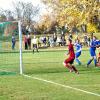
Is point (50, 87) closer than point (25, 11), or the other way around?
point (50, 87)

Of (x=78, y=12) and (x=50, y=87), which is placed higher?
(x=78, y=12)

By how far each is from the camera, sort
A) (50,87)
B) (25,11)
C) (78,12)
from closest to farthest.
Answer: (50,87) → (78,12) → (25,11)

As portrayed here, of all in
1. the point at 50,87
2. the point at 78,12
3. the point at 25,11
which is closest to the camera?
the point at 50,87

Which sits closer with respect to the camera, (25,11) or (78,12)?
(78,12)

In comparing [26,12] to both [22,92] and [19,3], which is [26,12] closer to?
[19,3]

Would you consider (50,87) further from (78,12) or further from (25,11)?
(25,11)

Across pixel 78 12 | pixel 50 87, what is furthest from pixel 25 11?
pixel 50 87

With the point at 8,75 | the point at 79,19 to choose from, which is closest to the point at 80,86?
the point at 8,75

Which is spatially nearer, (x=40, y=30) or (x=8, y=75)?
(x=8, y=75)

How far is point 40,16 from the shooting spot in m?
99.3

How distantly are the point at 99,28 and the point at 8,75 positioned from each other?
175 feet

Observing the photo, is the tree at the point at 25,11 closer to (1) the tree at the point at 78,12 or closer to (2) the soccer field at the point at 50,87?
(1) the tree at the point at 78,12

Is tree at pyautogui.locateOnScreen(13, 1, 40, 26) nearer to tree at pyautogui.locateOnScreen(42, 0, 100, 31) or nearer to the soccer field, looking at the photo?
tree at pyautogui.locateOnScreen(42, 0, 100, 31)

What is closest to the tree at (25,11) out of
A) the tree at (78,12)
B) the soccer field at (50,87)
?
the tree at (78,12)
